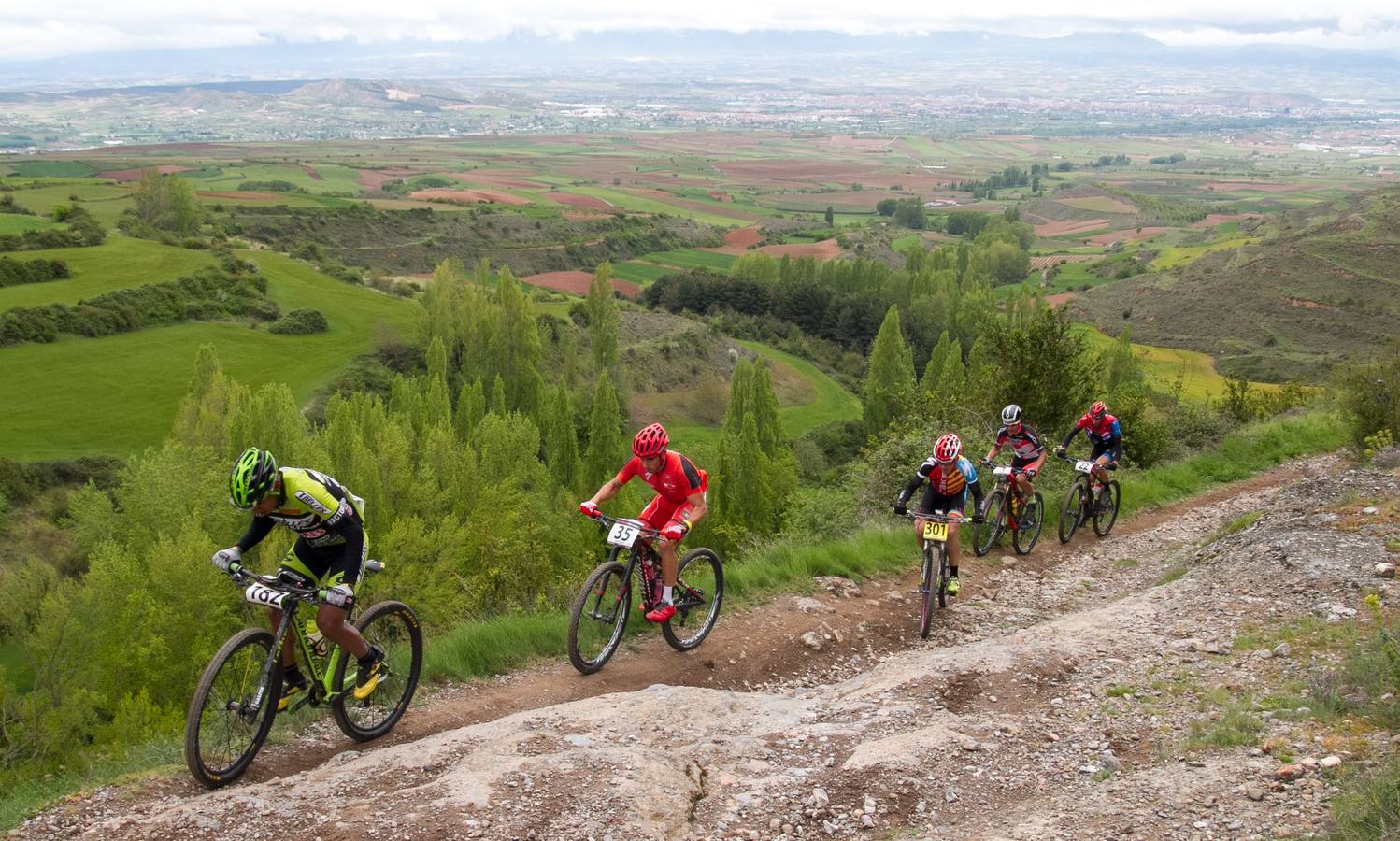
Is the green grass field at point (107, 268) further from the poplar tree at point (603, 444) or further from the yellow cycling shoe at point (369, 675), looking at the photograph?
the yellow cycling shoe at point (369, 675)

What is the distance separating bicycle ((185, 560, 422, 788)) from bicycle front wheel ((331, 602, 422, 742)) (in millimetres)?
10

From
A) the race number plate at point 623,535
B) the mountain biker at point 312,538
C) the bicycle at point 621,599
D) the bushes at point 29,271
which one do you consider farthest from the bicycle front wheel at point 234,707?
the bushes at point 29,271

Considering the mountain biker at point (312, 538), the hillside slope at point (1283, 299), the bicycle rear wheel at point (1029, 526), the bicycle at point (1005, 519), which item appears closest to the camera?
the mountain biker at point (312, 538)

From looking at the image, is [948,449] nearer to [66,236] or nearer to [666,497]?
[666,497]

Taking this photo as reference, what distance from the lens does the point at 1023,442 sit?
50.5 ft

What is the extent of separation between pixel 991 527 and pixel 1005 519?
0.27 meters

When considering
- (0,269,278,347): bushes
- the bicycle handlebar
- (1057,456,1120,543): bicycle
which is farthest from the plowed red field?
the bicycle handlebar

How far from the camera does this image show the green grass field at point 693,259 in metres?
120

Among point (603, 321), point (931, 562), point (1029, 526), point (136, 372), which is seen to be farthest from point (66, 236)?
point (931, 562)

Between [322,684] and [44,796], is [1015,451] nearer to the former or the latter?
[322,684]

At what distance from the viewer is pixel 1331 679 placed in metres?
8.30

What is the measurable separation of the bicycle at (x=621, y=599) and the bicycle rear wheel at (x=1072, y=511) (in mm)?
8229

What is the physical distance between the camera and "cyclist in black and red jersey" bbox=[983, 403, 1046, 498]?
15.0 metres

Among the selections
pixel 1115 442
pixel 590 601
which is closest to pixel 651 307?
pixel 1115 442
